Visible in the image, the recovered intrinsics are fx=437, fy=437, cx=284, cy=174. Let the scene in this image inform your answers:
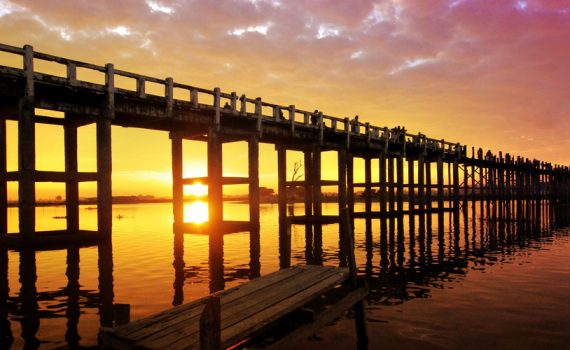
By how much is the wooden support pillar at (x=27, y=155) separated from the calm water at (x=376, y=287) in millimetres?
1303

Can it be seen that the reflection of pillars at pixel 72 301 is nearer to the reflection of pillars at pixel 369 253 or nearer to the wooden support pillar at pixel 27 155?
the wooden support pillar at pixel 27 155

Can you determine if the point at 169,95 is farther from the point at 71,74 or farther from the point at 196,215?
the point at 196,215

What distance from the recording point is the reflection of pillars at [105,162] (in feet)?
56.1

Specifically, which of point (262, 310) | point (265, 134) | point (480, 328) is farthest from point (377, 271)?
point (265, 134)

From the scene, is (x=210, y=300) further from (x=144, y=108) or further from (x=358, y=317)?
(x=144, y=108)

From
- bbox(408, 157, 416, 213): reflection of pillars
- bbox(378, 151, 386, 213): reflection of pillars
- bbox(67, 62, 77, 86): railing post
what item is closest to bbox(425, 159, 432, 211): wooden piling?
bbox(408, 157, 416, 213): reflection of pillars

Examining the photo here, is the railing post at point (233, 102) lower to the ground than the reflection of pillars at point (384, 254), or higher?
higher

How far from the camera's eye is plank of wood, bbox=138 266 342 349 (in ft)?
13.9

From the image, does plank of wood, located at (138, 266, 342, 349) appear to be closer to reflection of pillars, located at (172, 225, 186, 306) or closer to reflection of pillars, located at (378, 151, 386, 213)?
reflection of pillars, located at (172, 225, 186, 306)

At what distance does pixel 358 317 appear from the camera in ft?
22.7

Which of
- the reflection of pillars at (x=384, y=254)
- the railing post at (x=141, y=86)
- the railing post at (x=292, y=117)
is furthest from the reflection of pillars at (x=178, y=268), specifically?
the railing post at (x=292, y=117)

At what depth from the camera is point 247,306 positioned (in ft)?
17.6

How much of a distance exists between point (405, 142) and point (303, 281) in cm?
3235

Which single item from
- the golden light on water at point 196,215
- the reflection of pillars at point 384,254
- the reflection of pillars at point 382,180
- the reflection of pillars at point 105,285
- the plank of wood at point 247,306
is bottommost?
the golden light on water at point 196,215
